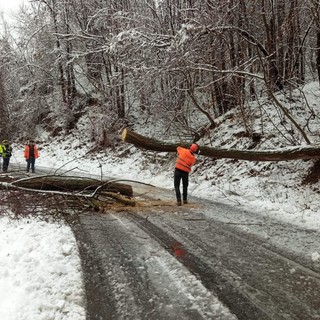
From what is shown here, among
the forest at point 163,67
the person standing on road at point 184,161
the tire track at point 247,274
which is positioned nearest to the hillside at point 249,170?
the forest at point 163,67

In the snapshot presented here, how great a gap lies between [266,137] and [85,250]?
972 cm

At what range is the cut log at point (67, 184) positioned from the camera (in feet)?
31.5

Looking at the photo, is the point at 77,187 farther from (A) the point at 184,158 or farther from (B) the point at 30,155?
(B) the point at 30,155

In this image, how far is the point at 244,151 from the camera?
10195 mm

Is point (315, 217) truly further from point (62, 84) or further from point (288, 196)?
point (62, 84)

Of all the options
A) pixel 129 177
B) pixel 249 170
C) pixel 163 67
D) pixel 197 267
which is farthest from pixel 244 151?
pixel 129 177

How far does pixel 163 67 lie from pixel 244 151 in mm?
6410

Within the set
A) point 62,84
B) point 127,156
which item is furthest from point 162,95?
point 62,84

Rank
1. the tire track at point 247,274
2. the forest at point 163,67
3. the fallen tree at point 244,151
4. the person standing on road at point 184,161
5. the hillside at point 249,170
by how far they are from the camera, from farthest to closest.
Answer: the forest at point 163,67, the person standing on road at point 184,161, the hillside at point 249,170, the fallen tree at point 244,151, the tire track at point 247,274

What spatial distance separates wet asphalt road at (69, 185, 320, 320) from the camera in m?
4.15

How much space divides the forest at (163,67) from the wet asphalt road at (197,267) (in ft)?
15.6

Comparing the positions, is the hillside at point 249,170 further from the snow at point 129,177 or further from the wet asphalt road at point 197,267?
the wet asphalt road at point 197,267

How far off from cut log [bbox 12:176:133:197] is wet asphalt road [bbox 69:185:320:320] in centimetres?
148

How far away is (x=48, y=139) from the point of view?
30609 mm
